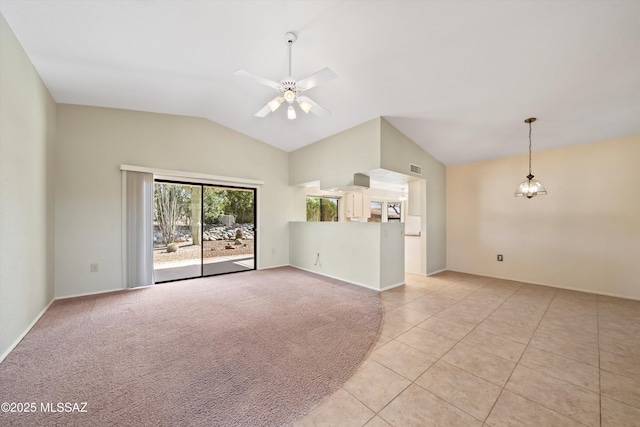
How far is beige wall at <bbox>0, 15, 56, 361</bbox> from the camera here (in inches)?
85.6

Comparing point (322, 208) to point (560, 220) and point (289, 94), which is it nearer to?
point (289, 94)

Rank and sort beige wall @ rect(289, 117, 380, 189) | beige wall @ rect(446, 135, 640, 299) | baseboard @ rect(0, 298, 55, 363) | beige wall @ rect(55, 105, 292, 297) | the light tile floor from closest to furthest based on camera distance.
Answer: the light tile floor, baseboard @ rect(0, 298, 55, 363), beige wall @ rect(55, 105, 292, 297), beige wall @ rect(446, 135, 640, 299), beige wall @ rect(289, 117, 380, 189)

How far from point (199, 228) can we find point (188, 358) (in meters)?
3.40

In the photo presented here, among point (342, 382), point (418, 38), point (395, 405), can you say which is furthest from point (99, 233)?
point (418, 38)

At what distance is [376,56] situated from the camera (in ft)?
8.93

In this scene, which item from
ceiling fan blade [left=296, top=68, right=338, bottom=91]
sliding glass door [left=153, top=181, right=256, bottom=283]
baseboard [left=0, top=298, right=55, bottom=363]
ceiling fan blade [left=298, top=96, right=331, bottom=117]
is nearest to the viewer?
baseboard [left=0, top=298, right=55, bottom=363]

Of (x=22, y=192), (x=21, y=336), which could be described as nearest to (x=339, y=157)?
(x=22, y=192)

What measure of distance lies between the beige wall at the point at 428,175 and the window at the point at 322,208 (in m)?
3.19

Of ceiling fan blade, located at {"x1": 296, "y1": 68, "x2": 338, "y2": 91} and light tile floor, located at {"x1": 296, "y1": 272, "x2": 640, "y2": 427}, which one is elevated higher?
ceiling fan blade, located at {"x1": 296, "y1": 68, "x2": 338, "y2": 91}

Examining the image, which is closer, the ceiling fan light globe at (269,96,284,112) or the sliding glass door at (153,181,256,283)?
the ceiling fan light globe at (269,96,284,112)

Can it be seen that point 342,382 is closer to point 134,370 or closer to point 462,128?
point 134,370

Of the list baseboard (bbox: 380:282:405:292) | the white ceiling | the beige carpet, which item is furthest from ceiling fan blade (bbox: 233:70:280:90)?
baseboard (bbox: 380:282:405:292)

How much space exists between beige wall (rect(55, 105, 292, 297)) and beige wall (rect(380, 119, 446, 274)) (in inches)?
142

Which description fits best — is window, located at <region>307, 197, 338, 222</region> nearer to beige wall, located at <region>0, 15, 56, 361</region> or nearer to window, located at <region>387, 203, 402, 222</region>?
window, located at <region>387, 203, 402, 222</region>
